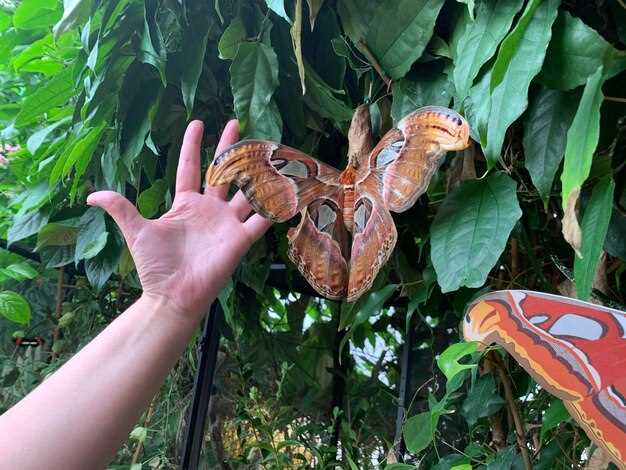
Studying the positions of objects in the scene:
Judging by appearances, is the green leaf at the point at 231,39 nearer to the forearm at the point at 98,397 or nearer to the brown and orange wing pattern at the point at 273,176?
the brown and orange wing pattern at the point at 273,176

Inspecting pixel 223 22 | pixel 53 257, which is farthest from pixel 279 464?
pixel 223 22

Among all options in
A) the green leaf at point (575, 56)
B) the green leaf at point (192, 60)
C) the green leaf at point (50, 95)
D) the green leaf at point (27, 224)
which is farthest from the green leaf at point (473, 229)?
the green leaf at point (27, 224)

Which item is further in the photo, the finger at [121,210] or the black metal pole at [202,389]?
the black metal pole at [202,389]

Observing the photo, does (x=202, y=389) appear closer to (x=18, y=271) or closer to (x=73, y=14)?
(x=18, y=271)

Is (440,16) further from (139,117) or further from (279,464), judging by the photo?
(279,464)

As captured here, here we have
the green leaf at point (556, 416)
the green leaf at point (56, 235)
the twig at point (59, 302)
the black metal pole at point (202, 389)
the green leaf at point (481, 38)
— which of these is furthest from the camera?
the twig at point (59, 302)

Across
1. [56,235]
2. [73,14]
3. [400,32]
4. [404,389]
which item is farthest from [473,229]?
[56,235]
